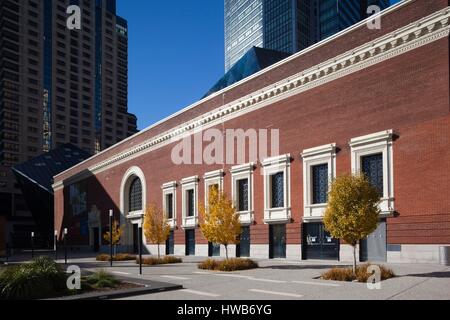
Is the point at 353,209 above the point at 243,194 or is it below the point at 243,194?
below

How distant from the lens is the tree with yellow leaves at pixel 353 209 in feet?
61.2

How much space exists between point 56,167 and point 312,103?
64.0 m

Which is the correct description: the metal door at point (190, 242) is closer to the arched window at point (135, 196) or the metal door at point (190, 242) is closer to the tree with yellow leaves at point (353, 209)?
the arched window at point (135, 196)

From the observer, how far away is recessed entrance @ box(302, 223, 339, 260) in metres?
28.3

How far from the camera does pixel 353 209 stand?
18.8 metres

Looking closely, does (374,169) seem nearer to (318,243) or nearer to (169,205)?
(318,243)

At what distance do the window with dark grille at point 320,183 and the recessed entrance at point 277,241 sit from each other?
3.46 metres

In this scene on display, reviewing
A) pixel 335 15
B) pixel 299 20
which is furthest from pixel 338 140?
pixel 335 15

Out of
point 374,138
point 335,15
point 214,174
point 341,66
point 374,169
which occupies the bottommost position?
point 374,169

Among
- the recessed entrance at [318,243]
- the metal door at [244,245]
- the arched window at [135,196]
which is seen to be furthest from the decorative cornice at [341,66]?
the arched window at [135,196]

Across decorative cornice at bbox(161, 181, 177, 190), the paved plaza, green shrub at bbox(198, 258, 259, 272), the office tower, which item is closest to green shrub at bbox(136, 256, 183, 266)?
green shrub at bbox(198, 258, 259, 272)

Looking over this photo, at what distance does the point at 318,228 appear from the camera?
2939cm

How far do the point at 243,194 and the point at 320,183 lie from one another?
8.35 m

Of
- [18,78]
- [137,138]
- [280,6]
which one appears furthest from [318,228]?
[280,6]
